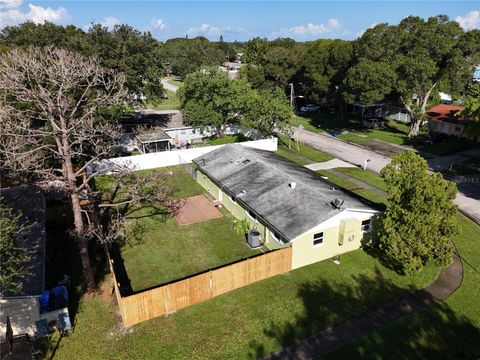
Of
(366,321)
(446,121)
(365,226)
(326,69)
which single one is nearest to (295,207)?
(365,226)

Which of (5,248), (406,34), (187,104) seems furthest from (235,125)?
(5,248)

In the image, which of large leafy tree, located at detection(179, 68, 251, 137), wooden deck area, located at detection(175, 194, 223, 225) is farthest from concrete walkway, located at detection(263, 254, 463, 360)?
large leafy tree, located at detection(179, 68, 251, 137)

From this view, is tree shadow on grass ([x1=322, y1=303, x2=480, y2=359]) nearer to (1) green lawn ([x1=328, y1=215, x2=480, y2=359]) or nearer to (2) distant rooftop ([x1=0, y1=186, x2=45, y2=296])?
(1) green lawn ([x1=328, y1=215, x2=480, y2=359])

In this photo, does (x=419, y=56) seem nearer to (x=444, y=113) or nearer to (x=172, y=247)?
(x=444, y=113)

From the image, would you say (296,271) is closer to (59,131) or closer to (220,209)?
(220,209)

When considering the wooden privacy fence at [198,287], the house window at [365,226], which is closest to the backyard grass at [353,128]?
the house window at [365,226]
